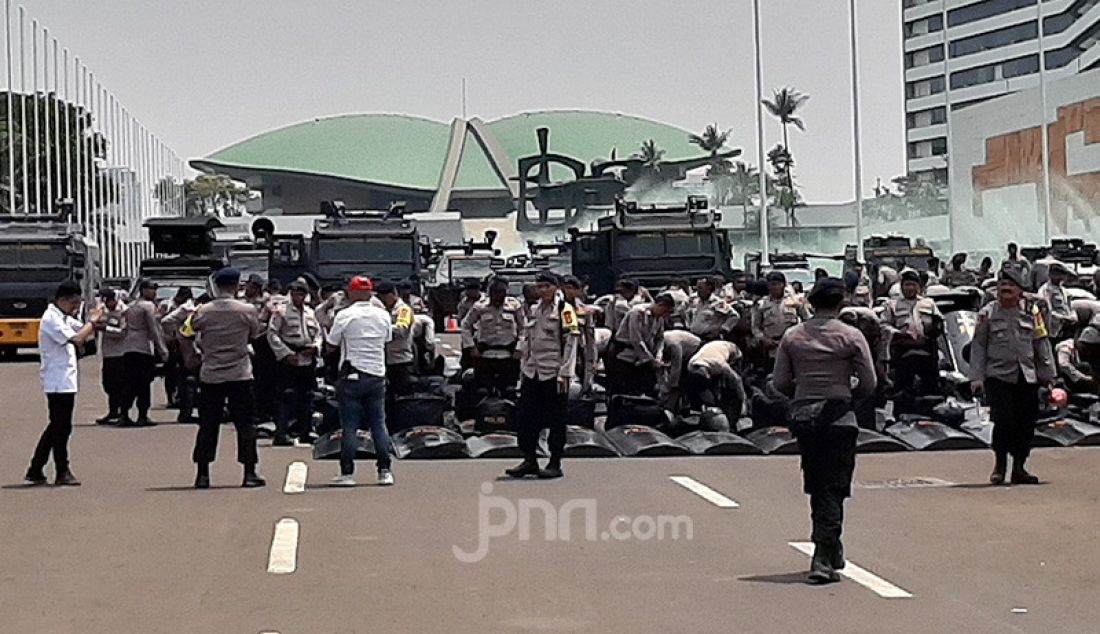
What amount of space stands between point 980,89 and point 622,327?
337 feet

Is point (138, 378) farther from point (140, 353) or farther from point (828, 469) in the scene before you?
point (828, 469)

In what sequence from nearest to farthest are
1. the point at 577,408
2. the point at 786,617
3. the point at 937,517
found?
1. the point at 786,617
2. the point at 937,517
3. the point at 577,408

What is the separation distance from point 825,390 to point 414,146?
150 m

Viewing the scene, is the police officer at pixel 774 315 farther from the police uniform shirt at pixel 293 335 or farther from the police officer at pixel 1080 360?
the police uniform shirt at pixel 293 335

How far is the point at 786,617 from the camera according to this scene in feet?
31.8

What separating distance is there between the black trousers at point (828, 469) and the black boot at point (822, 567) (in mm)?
80

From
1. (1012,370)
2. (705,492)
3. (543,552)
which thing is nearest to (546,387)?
(705,492)

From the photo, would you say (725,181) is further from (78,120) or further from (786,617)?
(786,617)

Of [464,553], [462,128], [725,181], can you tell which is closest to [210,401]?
[464,553]

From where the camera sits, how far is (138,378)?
22391 mm

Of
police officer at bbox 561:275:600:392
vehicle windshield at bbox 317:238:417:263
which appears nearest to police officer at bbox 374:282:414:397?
police officer at bbox 561:275:600:392

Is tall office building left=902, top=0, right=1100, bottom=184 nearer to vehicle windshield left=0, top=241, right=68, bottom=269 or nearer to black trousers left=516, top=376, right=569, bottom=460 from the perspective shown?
vehicle windshield left=0, top=241, right=68, bottom=269

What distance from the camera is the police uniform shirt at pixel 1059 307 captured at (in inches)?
827

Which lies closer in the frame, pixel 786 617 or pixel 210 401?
pixel 786 617
